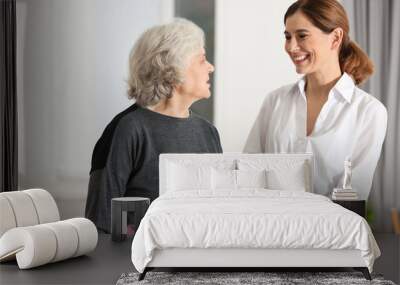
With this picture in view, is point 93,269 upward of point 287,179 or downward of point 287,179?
downward

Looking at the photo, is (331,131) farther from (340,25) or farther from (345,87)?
(340,25)

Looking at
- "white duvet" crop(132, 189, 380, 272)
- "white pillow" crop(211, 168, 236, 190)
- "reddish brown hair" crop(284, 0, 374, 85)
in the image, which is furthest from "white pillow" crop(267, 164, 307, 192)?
"white duvet" crop(132, 189, 380, 272)

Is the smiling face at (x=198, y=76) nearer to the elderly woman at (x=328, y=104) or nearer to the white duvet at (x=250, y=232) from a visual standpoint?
the elderly woman at (x=328, y=104)

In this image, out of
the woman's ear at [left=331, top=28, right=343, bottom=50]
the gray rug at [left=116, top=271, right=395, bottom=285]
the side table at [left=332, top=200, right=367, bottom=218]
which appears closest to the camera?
the gray rug at [left=116, top=271, right=395, bottom=285]

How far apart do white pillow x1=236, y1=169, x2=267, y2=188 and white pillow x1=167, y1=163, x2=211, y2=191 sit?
0.28m

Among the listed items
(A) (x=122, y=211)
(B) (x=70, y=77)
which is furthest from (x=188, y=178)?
(B) (x=70, y=77)

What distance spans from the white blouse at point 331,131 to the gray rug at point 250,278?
1858 millimetres

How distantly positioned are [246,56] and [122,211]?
193cm

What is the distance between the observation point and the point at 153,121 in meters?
6.84

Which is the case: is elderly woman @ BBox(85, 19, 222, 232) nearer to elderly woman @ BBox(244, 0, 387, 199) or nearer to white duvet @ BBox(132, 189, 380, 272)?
elderly woman @ BBox(244, 0, 387, 199)

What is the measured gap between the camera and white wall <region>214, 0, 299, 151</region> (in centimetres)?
688

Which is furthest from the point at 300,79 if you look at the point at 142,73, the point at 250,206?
the point at 250,206

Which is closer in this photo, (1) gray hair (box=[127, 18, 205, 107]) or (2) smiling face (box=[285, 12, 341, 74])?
(2) smiling face (box=[285, 12, 341, 74])

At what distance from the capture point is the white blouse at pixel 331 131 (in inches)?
268
